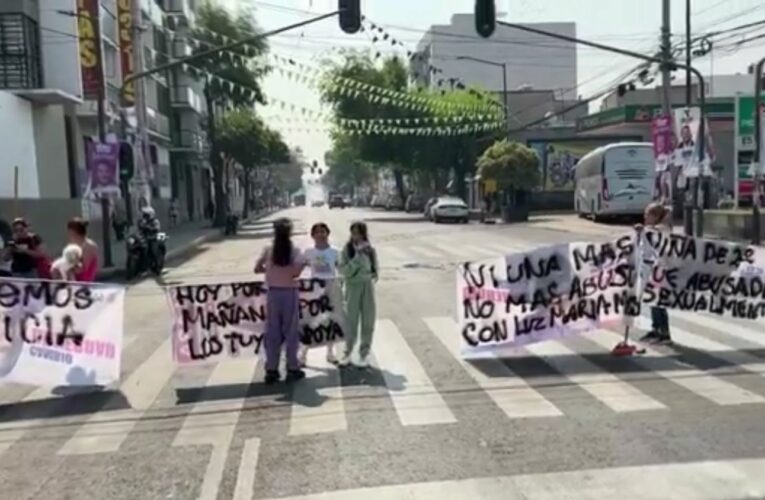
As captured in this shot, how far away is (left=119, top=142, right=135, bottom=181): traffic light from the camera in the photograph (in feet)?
83.1

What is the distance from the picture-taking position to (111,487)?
579cm

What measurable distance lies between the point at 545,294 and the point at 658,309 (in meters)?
1.37

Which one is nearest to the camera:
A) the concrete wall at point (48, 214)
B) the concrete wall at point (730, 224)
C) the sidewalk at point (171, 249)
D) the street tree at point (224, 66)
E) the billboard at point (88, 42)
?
the sidewalk at point (171, 249)

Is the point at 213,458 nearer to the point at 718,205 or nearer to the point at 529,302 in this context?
the point at 529,302

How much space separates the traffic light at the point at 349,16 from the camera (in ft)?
55.2

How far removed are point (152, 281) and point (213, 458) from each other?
48.5 ft

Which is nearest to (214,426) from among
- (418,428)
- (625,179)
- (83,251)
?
(418,428)

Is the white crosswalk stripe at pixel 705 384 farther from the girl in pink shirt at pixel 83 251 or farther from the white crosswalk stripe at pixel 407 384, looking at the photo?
the girl in pink shirt at pixel 83 251

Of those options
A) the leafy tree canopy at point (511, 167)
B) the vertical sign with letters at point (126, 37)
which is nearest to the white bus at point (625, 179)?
the leafy tree canopy at point (511, 167)

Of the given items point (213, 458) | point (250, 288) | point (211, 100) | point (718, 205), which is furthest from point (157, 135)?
point (213, 458)

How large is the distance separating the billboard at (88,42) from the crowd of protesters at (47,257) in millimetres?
11300

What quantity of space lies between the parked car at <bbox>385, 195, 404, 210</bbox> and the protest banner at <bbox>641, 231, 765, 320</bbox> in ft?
243

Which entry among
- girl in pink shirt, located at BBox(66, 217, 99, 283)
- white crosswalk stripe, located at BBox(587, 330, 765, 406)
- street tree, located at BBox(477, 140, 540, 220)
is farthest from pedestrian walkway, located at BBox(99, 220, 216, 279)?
white crosswalk stripe, located at BBox(587, 330, 765, 406)

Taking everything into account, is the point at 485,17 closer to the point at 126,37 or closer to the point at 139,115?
the point at 139,115
